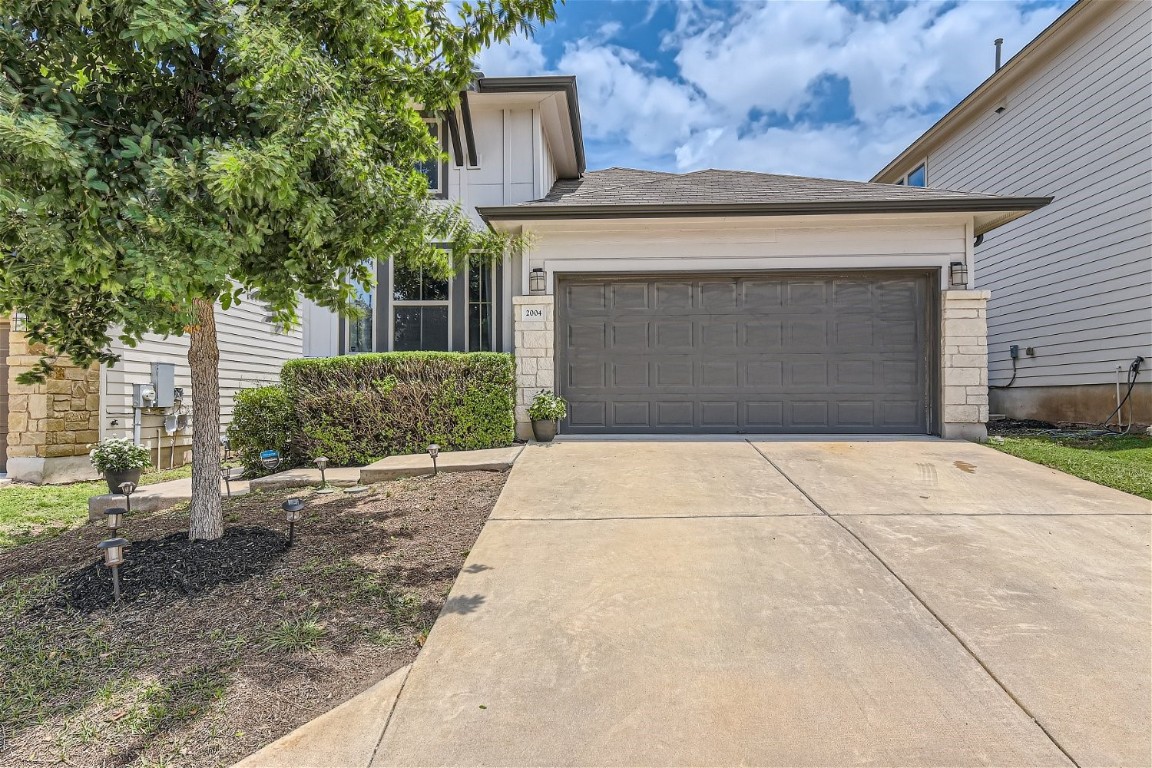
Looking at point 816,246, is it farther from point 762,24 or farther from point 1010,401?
point 1010,401

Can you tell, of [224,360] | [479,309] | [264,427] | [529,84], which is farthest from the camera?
[224,360]

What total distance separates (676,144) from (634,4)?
7.20 meters

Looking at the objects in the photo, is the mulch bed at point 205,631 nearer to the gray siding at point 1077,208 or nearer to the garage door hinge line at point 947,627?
the garage door hinge line at point 947,627

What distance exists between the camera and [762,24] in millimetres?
8914

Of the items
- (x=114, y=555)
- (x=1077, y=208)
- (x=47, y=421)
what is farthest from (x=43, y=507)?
(x=1077, y=208)

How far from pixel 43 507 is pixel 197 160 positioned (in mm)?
5473

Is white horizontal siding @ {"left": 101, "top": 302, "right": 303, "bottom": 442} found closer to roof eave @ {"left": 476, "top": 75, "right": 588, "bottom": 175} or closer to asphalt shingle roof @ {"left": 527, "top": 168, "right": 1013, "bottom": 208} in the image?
roof eave @ {"left": 476, "top": 75, "right": 588, "bottom": 175}

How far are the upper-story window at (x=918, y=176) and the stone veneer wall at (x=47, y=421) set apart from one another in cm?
1699

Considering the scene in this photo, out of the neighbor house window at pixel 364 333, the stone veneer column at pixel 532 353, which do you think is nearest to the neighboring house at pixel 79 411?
the neighbor house window at pixel 364 333

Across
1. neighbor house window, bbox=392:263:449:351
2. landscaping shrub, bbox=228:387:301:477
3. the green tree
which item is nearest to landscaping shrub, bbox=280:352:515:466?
landscaping shrub, bbox=228:387:301:477

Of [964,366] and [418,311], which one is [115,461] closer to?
[418,311]

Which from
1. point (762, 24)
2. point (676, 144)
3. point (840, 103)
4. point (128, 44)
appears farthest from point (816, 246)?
point (840, 103)

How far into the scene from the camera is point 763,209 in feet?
23.9

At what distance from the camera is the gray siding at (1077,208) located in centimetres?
802
